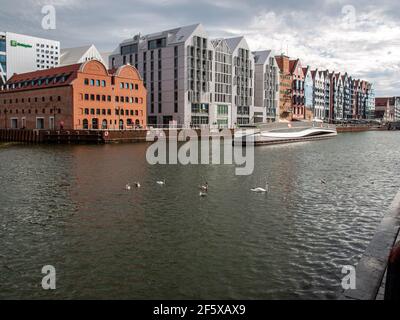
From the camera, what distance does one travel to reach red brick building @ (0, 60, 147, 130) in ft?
281

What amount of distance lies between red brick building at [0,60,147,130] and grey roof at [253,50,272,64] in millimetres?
58001

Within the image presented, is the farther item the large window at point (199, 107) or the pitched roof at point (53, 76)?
the large window at point (199, 107)

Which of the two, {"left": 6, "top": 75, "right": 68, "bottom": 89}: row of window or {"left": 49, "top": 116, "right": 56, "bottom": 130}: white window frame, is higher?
{"left": 6, "top": 75, "right": 68, "bottom": 89}: row of window

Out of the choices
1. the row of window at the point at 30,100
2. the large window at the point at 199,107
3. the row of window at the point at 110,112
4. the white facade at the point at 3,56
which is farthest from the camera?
the white facade at the point at 3,56

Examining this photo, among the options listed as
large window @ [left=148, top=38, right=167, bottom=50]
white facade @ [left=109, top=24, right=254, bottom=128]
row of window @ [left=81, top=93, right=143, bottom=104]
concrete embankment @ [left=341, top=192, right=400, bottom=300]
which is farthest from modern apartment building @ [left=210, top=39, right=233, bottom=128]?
concrete embankment @ [left=341, top=192, right=400, bottom=300]

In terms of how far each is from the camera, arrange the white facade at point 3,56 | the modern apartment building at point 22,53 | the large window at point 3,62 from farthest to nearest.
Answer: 1. the modern apartment building at point 22,53
2. the large window at point 3,62
3. the white facade at point 3,56

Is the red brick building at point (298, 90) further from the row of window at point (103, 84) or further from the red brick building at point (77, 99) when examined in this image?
the row of window at point (103, 84)

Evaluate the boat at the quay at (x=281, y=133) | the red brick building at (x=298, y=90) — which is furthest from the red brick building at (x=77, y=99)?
the red brick building at (x=298, y=90)

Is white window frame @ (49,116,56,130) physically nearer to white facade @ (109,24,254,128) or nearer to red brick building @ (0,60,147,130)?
red brick building @ (0,60,147,130)

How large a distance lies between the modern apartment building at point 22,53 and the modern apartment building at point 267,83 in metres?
79.3

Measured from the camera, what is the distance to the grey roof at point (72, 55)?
16762cm

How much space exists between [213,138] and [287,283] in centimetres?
8959

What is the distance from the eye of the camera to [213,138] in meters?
101

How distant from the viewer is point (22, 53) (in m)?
141
